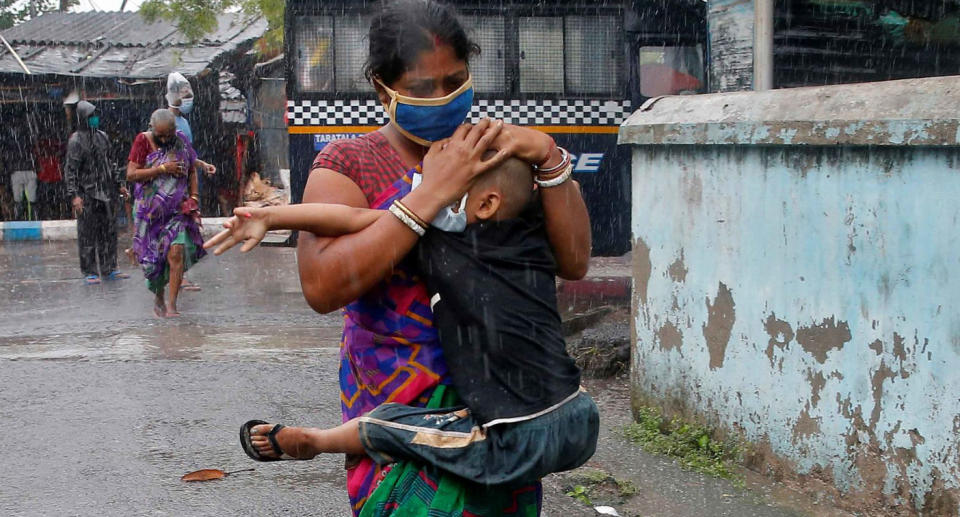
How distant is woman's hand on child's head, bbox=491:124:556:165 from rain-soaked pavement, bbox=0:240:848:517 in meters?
2.44

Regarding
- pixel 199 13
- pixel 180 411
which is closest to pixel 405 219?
pixel 180 411

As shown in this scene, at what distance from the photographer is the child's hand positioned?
1842mm

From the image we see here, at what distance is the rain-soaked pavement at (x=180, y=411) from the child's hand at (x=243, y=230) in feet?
8.42

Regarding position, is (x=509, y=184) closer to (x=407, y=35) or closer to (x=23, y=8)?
(x=407, y=35)

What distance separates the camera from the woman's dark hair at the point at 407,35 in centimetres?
204

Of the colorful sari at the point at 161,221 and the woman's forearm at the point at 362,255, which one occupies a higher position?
the woman's forearm at the point at 362,255

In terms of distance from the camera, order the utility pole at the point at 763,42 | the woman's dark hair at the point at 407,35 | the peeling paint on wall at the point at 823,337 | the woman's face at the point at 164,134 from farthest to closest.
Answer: the woman's face at the point at 164,134
the utility pole at the point at 763,42
the peeling paint on wall at the point at 823,337
the woman's dark hair at the point at 407,35

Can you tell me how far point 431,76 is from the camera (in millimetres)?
2051

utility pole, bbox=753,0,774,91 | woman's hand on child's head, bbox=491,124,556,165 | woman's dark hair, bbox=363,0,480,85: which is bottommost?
woman's hand on child's head, bbox=491,124,556,165

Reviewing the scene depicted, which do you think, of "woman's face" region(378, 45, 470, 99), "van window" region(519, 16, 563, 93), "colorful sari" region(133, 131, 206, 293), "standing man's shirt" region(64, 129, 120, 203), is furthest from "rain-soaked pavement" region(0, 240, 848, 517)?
"van window" region(519, 16, 563, 93)

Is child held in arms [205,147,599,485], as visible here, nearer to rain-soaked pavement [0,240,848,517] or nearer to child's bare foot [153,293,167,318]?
rain-soaked pavement [0,240,848,517]

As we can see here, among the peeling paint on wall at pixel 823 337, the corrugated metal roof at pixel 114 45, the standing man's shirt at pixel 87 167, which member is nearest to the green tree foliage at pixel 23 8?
the corrugated metal roof at pixel 114 45

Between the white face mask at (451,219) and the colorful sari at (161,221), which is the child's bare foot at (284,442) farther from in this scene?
the colorful sari at (161,221)

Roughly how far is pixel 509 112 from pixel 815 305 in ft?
22.0
